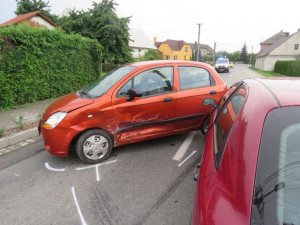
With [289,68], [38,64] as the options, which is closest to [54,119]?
[38,64]

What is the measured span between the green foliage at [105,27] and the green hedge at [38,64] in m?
9.28

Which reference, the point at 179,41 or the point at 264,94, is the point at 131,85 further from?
the point at 179,41

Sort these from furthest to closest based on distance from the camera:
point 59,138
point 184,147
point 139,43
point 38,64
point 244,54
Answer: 1. point 244,54
2. point 139,43
3. point 38,64
4. point 184,147
5. point 59,138

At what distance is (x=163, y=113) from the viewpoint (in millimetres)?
3881

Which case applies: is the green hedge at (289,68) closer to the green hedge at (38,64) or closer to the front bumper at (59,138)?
the green hedge at (38,64)

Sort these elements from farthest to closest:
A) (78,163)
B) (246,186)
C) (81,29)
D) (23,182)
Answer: (81,29), (78,163), (23,182), (246,186)

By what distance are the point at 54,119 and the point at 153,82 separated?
186cm

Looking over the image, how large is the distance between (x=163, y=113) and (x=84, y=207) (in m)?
2.08

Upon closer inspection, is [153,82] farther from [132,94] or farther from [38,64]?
[38,64]

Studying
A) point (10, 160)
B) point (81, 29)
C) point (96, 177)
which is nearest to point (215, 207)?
point (96, 177)

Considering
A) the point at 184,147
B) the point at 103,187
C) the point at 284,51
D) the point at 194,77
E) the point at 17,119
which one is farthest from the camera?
the point at 284,51

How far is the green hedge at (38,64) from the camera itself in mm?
6525

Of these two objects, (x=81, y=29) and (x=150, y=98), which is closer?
(x=150, y=98)

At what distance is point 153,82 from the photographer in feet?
12.8
